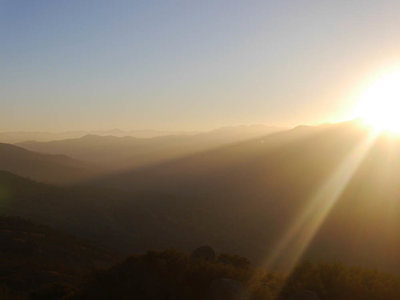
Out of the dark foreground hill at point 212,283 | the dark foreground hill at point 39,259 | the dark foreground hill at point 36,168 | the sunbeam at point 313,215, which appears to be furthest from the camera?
the dark foreground hill at point 36,168

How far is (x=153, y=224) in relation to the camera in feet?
168

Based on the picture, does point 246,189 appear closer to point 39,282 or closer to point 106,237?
point 106,237

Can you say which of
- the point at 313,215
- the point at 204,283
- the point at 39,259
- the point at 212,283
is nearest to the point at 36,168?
the point at 313,215

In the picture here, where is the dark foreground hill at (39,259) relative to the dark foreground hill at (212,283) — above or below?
below

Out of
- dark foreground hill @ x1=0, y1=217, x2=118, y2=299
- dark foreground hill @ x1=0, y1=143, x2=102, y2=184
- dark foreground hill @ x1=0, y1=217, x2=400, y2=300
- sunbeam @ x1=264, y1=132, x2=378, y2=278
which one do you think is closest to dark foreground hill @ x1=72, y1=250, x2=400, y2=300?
dark foreground hill @ x1=0, y1=217, x2=400, y2=300

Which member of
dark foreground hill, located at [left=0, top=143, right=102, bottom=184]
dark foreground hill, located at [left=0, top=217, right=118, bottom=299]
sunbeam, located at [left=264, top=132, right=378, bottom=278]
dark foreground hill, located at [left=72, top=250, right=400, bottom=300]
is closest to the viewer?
dark foreground hill, located at [left=72, top=250, right=400, bottom=300]

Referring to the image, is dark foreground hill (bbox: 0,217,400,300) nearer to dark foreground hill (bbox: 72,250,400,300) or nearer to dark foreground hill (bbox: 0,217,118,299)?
dark foreground hill (bbox: 72,250,400,300)

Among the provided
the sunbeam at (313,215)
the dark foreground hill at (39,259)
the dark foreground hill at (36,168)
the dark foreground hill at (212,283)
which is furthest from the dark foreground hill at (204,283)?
the dark foreground hill at (36,168)

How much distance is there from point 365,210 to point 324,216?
5339 mm

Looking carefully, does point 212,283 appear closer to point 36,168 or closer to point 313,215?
point 313,215

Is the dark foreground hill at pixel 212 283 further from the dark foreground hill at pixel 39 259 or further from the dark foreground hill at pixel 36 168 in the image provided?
the dark foreground hill at pixel 36 168

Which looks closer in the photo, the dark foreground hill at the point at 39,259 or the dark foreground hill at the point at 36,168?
the dark foreground hill at the point at 39,259

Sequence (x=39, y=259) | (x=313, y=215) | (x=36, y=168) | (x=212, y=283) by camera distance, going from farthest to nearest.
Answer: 1. (x=36, y=168)
2. (x=313, y=215)
3. (x=39, y=259)
4. (x=212, y=283)

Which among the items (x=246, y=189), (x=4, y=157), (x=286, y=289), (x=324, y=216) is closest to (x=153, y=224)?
(x=324, y=216)
